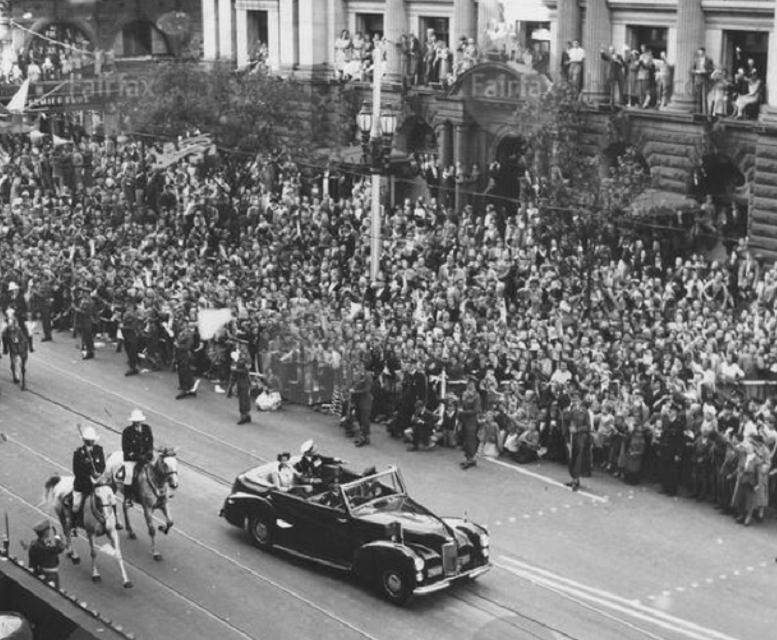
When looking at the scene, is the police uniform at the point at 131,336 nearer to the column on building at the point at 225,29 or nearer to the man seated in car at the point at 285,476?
the man seated in car at the point at 285,476

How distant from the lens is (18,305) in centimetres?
3538

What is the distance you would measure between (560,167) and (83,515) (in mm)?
21139

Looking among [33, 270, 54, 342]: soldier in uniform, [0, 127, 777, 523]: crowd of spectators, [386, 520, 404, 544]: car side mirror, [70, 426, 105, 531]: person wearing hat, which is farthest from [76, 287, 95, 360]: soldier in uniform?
[386, 520, 404, 544]: car side mirror

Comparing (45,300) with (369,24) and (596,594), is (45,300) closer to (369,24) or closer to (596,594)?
(596,594)

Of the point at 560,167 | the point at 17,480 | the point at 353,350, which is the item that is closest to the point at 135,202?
the point at 560,167

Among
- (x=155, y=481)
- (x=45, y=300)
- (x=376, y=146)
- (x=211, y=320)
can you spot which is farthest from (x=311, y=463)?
(x=45, y=300)

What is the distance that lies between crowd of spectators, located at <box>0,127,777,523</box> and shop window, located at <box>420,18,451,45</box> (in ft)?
22.4

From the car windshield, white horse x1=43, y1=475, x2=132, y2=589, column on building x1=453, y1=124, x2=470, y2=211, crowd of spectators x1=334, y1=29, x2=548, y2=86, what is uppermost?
crowd of spectators x1=334, y1=29, x2=548, y2=86

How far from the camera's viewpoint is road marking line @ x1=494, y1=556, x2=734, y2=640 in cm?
2133

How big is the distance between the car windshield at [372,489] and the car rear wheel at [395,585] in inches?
47.3

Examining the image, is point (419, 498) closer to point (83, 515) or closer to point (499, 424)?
point (499, 424)

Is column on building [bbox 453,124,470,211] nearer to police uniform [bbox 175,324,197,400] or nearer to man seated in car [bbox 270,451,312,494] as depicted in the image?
police uniform [bbox 175,324,197,400]

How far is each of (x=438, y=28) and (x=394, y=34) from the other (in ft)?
5.12

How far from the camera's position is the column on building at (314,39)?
2169 inches
